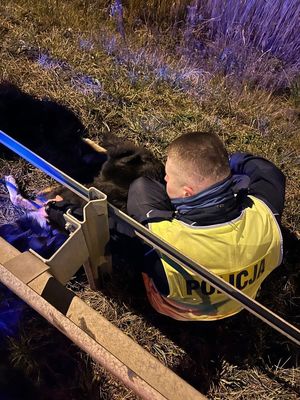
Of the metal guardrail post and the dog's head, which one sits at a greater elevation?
the metal guardrail post

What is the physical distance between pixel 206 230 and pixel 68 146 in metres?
1.35

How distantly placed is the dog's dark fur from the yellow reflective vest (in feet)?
2.39

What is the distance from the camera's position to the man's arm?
2.13 m

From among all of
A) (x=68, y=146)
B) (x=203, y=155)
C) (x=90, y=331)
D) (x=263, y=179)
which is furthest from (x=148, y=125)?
(x=90, y=331)

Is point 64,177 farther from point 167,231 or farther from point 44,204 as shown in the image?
point 44,204

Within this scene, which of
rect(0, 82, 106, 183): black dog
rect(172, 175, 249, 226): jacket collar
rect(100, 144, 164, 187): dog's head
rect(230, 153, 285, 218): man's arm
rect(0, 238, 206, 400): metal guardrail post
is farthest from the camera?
rect(0, 82, 106, 183): black dog

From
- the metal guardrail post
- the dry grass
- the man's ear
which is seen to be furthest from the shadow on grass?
the metal guardrail post

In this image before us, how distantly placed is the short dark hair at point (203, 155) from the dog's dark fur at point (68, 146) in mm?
586

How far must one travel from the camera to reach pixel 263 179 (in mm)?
2254

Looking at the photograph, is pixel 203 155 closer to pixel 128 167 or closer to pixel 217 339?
pixel 128 167

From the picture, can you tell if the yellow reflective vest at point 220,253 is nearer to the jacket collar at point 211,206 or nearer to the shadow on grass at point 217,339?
the jacket collar at point 211,206

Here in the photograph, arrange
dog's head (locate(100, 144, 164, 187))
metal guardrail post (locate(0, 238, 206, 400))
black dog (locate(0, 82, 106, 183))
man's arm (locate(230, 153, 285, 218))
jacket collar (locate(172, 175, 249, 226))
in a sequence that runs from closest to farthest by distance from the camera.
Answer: metal guardrail post (locate(0, 238, 206, 400))
jacket collar (locate(172, 175, 249, 226))
man's arm (locate(230, 153, 285, 218))
dog's head (locate(100, 144, 164, 187))
black dog (locate(0, 82, 106, 183))

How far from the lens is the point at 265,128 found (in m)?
3.18

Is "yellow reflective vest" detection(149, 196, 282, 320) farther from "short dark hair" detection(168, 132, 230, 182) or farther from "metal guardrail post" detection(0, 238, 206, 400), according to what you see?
"metal guardrail post" detection(0, 238, 206, 400)
